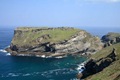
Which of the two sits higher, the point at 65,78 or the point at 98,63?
the point at 98,63

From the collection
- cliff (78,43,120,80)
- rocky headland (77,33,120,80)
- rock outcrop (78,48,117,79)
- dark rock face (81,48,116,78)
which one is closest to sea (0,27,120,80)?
rock outcrop (78,48,117,79)

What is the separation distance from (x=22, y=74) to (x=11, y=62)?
35.3 meters

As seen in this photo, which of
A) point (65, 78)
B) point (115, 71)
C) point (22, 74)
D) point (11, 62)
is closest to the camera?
point (115, 71)

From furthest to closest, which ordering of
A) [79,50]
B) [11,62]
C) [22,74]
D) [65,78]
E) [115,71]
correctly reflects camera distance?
1. [79,50]
2. [11,62]
3. [22,74]
4. [65,78]
5. [115,71]

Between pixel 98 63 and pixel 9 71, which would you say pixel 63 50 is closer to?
pixel 9 71

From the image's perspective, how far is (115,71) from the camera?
90.6 meters

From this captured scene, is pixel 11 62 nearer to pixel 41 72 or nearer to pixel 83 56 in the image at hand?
pixel 41 72

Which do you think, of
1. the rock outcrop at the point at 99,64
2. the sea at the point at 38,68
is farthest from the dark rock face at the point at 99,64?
the sea at the point at 38,68

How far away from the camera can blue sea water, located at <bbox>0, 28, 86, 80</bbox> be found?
124 m

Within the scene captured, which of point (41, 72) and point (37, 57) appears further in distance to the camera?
point (37, 57)

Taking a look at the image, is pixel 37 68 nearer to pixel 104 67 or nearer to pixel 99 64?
pixel 99 64

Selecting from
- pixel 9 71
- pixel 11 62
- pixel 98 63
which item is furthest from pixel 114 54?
pixel 11 62

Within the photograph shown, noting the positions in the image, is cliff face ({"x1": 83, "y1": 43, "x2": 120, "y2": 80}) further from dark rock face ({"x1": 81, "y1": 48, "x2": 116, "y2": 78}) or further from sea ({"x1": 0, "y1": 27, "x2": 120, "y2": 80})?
sea ({"x1": 0, "y1": 27, "x2": 120, "y2": 80})

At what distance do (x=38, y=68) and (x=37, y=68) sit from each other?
57cm
